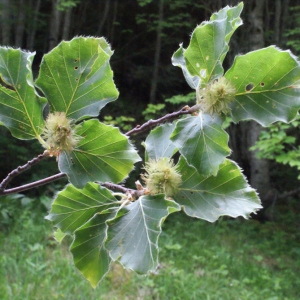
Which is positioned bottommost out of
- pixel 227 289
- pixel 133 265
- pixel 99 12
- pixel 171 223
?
pixel 171 223

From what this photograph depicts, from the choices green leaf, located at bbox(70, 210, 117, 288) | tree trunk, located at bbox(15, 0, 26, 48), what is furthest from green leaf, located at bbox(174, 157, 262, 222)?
tree trunk, located at bbox(15, 0, 26, 48)

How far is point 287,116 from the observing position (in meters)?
0.52

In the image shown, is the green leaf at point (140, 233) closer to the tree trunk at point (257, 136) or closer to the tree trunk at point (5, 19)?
the tree trunk at point (5, 19)

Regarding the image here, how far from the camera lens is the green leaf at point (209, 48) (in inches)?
20.1

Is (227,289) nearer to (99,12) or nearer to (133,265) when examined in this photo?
(133,265)

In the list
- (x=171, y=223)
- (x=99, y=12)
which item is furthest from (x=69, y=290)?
(x=99, y=12)

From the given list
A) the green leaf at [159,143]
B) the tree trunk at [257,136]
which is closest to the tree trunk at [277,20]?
the tree trunk at [257,136]

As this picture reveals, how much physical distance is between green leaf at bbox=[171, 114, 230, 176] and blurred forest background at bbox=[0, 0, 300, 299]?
2650mm

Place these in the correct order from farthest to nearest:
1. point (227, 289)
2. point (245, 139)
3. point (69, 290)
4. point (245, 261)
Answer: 1. point (245, 139)
2. point (245, 261)
3. point (227, 289)
4. point (69, 290)

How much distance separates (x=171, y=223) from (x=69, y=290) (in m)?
1.80

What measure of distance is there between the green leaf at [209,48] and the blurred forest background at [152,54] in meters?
2.65

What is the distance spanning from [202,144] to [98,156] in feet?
0.48

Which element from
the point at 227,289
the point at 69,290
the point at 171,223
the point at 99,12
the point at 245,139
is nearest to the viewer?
the point at 69,290

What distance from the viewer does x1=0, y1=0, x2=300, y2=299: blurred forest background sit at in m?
3.89
